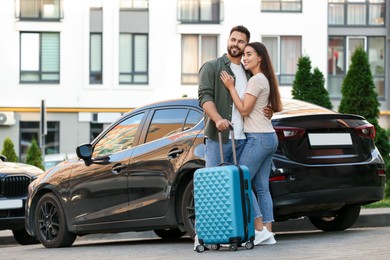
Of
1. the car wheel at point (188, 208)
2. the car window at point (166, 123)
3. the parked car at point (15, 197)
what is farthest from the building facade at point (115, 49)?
the car wheel at point (188, 208)

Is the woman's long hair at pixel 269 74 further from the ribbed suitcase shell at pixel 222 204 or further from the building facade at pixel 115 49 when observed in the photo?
the building facade at pixel 115 49

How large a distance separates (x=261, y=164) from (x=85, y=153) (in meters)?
2.69

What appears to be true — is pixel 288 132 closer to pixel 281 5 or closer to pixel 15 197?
pixel 15 197

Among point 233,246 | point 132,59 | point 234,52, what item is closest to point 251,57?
point 234,52

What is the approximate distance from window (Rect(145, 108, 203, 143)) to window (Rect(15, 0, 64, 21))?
39852 mm

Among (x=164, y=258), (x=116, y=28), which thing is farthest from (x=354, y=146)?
(x=116, y=28)

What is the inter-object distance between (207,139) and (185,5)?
42.3m

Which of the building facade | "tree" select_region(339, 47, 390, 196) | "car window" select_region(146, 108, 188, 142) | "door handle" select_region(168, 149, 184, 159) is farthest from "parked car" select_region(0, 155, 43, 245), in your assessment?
the building facade

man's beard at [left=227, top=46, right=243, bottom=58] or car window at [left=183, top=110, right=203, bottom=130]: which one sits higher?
man's beard at [left=227, top=46, right=243, bottom=58]

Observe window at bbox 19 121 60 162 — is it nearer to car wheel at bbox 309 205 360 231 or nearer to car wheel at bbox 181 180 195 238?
car wheel at bbox 309 205 360 231

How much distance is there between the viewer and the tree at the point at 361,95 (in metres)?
25.6

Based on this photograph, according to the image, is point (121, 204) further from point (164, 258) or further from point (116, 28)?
point (116, 28)

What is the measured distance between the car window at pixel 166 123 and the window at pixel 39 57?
3931 centimetres

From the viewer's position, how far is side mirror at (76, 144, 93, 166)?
1306 cm
